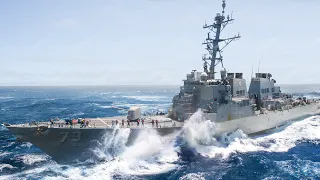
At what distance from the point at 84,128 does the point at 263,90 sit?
2665cm

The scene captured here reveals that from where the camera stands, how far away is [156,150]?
2495 cm

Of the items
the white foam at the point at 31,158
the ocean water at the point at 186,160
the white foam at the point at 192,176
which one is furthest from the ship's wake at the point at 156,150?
the white foam at the point at 31,158

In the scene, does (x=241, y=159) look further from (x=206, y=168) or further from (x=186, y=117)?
(x=186, y=117)

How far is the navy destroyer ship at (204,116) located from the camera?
23.6 metres

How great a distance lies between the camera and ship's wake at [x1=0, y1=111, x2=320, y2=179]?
22188 millimetres

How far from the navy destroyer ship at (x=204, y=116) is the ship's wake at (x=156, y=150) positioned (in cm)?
66

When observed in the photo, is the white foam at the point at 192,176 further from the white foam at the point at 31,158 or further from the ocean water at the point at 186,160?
the white foam at the point at 31,158

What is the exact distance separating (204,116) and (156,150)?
233 inches

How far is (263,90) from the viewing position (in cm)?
3912

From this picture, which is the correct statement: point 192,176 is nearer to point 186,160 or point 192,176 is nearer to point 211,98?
point 186,160

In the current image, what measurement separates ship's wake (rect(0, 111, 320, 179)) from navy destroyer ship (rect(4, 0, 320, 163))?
66 centimetres

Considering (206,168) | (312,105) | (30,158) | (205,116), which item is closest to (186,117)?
(205,116)

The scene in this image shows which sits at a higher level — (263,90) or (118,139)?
(263,90)

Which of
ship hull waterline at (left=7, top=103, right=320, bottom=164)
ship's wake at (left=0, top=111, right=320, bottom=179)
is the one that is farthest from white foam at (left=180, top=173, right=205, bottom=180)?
ship hull waterline at (left=7, top=103, right=320, bottom=164)
